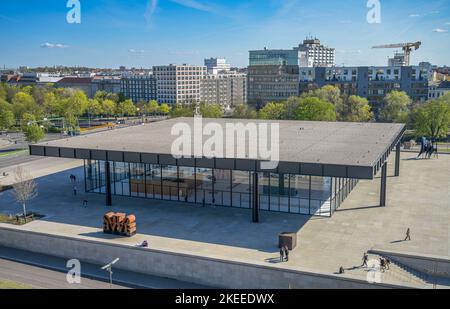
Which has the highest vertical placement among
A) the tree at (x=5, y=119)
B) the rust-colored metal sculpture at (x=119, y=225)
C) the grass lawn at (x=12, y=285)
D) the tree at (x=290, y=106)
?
the tree at (x=290, y=106)

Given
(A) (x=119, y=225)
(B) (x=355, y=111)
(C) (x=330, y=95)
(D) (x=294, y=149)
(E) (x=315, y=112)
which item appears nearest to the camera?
(A) (x=119, y=225)

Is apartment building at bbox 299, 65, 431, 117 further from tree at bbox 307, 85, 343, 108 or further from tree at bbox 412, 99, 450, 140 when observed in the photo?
tree at bbox 412, 99, 450, 140

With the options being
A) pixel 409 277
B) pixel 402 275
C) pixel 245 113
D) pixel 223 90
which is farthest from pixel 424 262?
pixel 223 90

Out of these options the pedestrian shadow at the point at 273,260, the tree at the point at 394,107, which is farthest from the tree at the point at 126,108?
the pedestrian shadow at the point at 273,260

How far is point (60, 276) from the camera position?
3089cm

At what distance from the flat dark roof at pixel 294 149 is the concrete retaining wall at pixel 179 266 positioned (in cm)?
799

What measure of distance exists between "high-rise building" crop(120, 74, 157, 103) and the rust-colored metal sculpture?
148401 mm

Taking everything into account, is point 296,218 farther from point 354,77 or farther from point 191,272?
point 354,77

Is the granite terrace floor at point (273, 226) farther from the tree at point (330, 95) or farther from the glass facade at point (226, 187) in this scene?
the tree at point (330, 95)

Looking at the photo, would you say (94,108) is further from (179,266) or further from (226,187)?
(179,266)

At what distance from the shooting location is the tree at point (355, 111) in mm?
100025

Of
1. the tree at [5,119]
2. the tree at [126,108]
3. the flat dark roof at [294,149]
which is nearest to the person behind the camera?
the flat dark roof at [294,149]

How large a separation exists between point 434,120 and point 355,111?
1098 inches
